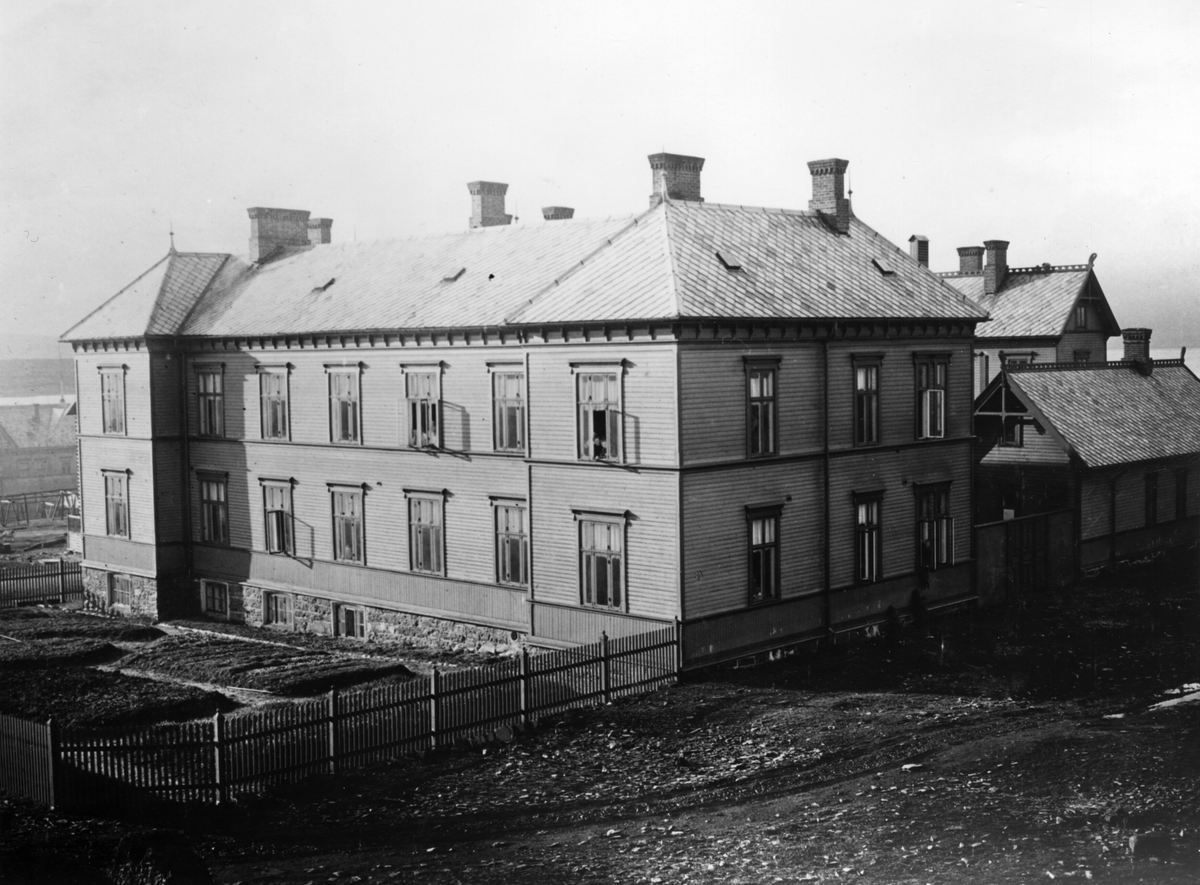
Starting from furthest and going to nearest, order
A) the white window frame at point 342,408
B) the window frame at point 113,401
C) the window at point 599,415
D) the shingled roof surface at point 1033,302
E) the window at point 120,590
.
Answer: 1. the shingled roof surface at point 1033,302
2. the window at point 120,590
3. the window frame at point 113,401
4. the white window frame at point 342,408
5. the window at point 599,415

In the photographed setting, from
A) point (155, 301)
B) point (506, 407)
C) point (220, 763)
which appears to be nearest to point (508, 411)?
point (506, 407)

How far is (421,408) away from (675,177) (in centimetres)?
896

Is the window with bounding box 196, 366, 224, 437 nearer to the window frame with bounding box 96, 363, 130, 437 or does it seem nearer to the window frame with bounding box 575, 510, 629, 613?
the window frame with bounding box 96, 363, 130, 437

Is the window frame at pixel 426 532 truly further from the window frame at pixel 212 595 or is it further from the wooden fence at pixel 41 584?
the wooden fence at pixel 41 584

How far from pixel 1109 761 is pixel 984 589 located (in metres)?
15.5

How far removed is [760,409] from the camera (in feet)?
96.4

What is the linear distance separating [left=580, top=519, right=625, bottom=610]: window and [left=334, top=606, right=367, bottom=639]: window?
366 inches

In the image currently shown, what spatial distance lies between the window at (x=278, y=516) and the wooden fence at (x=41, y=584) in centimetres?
943

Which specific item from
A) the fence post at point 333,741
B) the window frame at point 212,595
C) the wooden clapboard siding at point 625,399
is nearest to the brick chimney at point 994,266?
the wooden clapboard siding at point 625,399

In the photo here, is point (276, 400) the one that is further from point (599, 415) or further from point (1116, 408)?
point (1116, 408)

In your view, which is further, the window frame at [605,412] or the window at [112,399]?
the window at [112,399]

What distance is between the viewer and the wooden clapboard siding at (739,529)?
91.0 ft

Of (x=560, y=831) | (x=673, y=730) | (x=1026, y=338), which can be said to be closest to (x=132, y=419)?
(x=673, y=730)

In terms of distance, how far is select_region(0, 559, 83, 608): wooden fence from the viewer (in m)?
43.0
